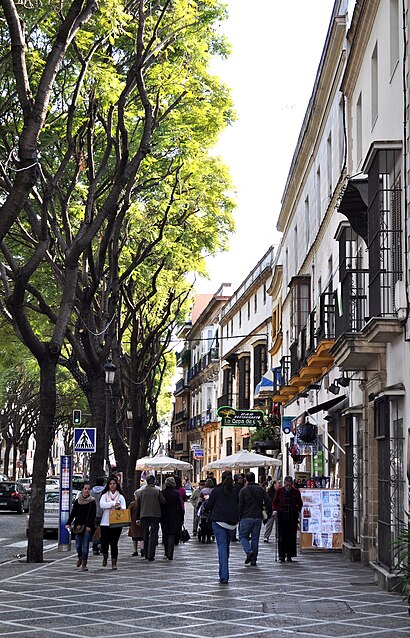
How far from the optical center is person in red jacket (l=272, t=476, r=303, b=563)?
2222cm

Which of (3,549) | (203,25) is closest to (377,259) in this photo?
(203,25)

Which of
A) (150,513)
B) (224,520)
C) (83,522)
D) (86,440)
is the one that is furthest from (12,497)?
(224,520)

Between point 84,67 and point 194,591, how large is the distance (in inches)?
345

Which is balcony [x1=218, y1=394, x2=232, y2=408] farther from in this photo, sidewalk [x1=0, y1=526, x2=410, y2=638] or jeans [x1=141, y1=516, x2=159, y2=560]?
sidewalk [x1=0, y1=526, x2=410, y2=638]

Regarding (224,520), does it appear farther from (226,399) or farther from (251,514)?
(226,399)

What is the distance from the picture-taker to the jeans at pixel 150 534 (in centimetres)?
2217

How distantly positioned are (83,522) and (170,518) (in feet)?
10.3

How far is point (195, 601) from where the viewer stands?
14.8 metres

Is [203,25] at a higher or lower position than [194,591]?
higher

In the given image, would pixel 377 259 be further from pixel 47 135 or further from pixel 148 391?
pixel 148 391

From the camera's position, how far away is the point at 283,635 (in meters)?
11.6

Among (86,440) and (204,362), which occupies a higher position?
(204,362)

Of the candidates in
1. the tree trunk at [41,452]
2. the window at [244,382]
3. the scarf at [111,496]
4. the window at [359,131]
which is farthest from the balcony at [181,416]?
the scarf at [111,496]

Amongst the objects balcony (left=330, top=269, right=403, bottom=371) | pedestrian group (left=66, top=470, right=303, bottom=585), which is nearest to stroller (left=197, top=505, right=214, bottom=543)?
pedestrian group (left=66, top=470, right=303, bottom=585)
